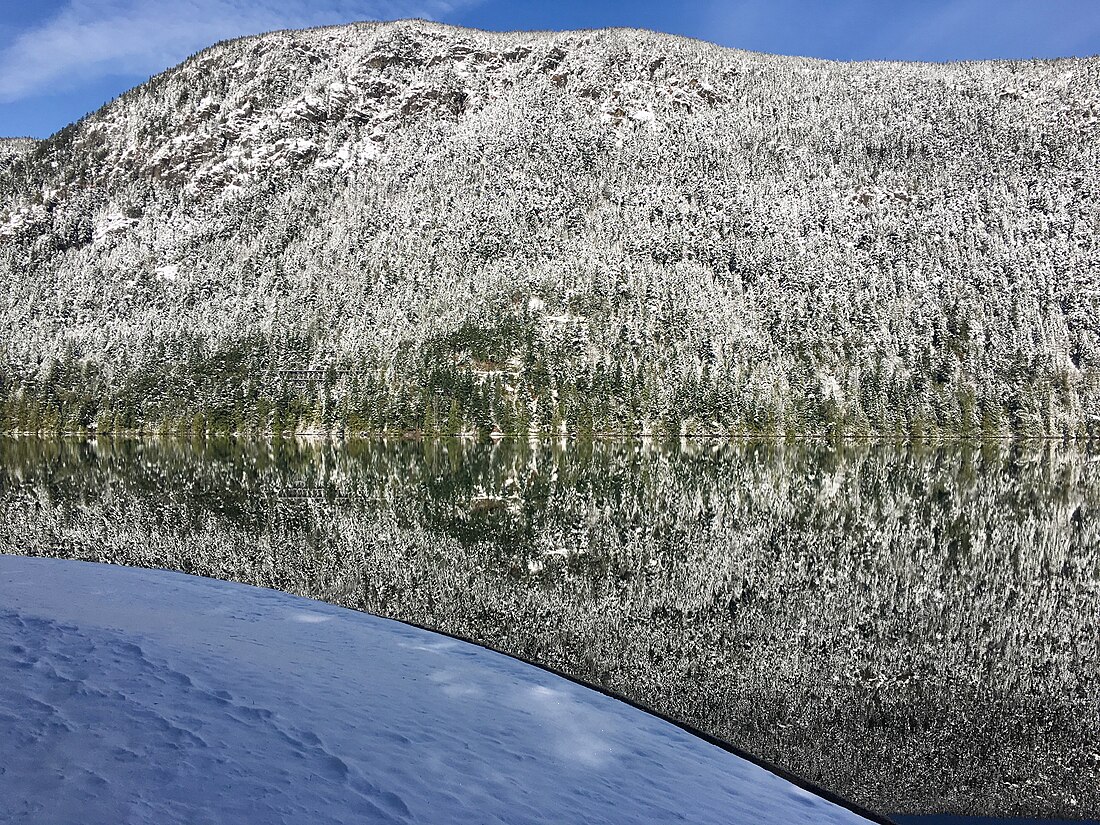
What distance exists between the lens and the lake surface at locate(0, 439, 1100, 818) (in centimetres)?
1086

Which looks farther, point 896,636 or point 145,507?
point 145,507

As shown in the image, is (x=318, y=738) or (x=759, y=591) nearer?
(x=318, y=738)

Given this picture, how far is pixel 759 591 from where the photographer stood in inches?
760

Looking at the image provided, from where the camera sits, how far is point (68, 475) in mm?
52312

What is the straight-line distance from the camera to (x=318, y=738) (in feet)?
18.2

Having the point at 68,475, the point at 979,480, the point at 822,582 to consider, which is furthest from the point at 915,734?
the point at 68,475

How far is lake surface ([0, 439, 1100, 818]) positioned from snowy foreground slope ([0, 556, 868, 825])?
4.64 metres

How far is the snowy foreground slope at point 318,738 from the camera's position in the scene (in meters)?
4.58

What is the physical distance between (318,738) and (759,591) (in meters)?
15.7

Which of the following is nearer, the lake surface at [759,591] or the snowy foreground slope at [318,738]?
the snowy foreground slope at [318,738]

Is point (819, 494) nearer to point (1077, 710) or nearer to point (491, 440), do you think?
point (1077, 710)

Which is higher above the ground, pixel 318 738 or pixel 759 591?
pixel 759 591

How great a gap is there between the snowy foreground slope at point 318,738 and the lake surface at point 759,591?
4639mm

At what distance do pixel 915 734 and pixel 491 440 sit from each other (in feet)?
446
